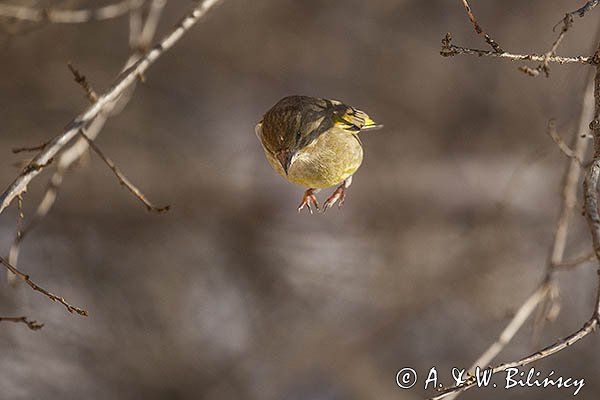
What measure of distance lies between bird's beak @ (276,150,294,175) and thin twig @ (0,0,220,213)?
49cm

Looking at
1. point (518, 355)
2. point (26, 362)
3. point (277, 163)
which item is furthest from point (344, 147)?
point (26, 362)

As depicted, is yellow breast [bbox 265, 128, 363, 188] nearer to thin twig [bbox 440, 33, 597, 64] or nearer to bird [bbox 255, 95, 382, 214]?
bird [bbox 255, 95, 382, 214]

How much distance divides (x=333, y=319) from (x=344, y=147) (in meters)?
4.18

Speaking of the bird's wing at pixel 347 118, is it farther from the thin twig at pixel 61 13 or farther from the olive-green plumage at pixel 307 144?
the thin twig at pixel 61 13

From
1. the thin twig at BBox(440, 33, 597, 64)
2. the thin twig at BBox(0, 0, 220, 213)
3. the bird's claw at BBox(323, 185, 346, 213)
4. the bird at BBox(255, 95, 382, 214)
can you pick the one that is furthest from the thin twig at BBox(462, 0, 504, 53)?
the thin twig at BBox(0, 0, 220, 213)

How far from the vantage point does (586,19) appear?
6.20 m

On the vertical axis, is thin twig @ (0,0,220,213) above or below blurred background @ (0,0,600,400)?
below

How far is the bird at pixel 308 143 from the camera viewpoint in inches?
85.0

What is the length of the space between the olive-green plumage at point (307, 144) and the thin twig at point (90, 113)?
39 centimetres

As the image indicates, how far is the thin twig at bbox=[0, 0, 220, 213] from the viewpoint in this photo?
1802 mm

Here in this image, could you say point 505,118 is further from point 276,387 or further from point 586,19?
point 276,387

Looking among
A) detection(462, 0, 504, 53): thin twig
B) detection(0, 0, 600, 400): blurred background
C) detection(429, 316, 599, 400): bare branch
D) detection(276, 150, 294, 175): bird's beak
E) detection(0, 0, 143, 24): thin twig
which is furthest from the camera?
detection(0, 0, 600, 400): blurred background

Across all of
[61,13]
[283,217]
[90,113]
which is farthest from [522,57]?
[283,217]

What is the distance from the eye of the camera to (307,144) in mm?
2197
